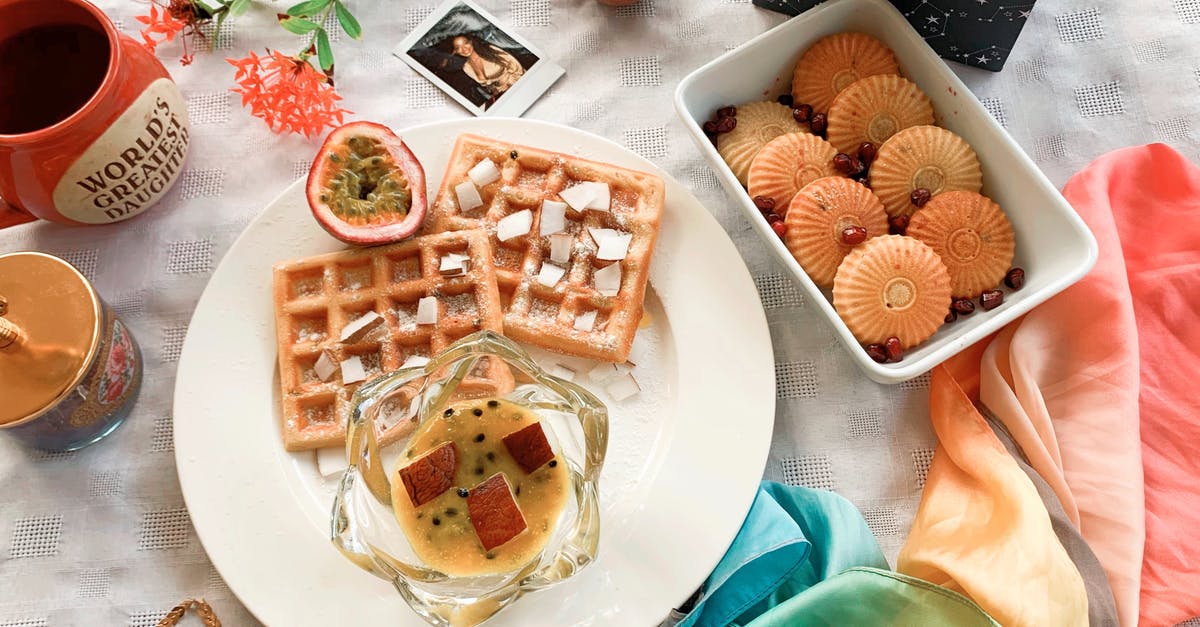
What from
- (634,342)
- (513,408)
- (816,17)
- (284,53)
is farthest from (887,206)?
(284,53)

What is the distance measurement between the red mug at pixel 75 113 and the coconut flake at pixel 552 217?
66 cm

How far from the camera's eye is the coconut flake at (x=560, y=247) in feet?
5.20

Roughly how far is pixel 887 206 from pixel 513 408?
0.73 metres

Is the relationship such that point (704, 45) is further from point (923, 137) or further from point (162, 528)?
point (162, 528)

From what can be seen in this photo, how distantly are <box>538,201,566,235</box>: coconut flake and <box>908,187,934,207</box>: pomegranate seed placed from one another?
60cm

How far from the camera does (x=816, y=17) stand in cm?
160

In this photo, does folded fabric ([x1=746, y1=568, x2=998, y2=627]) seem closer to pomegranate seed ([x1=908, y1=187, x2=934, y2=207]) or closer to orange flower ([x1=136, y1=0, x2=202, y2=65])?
pomegranate seed ([x1=908, y1=187, x2=934, y2=207])

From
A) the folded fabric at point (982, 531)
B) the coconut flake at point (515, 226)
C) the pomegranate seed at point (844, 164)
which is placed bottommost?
the folded fabric at point (982, 531)

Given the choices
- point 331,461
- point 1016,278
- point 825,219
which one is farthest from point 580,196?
point 1016,278

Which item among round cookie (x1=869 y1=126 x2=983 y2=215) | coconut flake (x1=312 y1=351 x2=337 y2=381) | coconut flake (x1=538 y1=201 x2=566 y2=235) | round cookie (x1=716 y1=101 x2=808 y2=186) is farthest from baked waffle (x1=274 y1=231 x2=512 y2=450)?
round cookie (x1=869 y1=126 x2=983 y2=215)

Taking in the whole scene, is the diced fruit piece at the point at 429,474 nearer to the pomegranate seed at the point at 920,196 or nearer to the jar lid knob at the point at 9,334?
the jar lid knob at the point at 9,334

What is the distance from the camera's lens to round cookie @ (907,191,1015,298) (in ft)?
5.00

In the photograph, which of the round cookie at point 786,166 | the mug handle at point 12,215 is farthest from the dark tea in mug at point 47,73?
the round cookie at point 786,166

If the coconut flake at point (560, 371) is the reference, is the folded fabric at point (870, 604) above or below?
below
